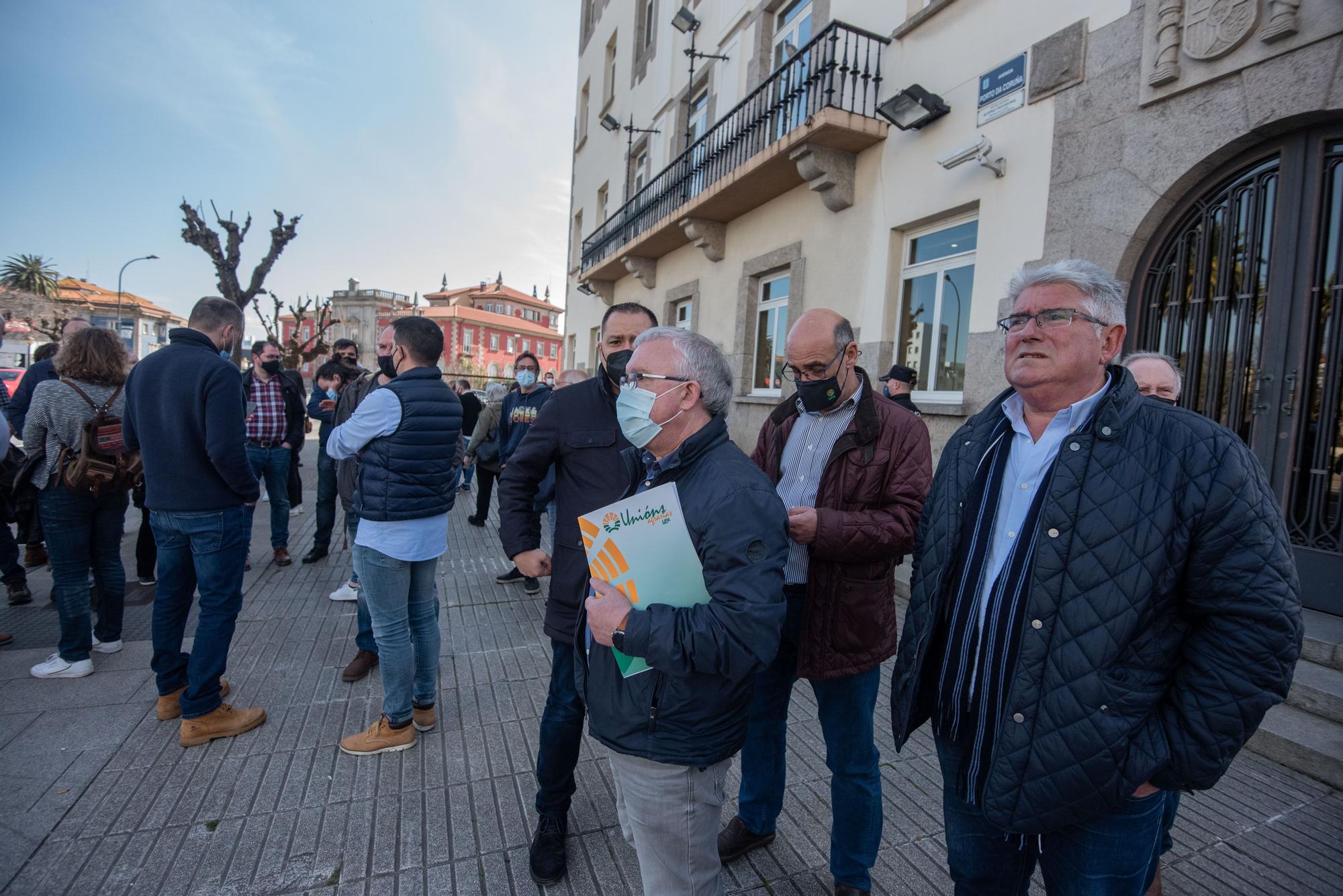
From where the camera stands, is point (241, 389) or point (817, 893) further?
point (241, 389)

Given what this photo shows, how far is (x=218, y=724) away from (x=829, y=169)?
23.3ft

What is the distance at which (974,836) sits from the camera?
1.74m

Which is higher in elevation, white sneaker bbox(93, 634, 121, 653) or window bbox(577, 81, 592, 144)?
window bbox(577, 81, 592, 144)

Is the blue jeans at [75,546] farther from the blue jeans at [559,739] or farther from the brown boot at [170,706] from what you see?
the blue jeans at [559,739]

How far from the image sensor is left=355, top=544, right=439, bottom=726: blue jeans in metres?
3.09

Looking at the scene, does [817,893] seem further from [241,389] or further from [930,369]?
[930,369]

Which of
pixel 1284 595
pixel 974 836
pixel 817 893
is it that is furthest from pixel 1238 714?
pixel 817 893

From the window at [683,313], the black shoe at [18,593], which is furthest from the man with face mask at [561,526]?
the window at [683,313]

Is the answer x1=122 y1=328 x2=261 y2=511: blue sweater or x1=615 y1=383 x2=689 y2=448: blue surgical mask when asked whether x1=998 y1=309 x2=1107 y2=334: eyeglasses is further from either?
x1=122 y1=328 x2=261 y2=511: blue sweater

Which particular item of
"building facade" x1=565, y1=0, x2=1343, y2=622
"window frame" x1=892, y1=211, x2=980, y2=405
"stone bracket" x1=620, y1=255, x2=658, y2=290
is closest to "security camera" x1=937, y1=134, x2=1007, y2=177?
"building facade" x1=565, y1=0, x2=1343, y2=622

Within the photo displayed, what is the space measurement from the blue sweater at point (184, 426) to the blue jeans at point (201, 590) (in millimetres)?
97

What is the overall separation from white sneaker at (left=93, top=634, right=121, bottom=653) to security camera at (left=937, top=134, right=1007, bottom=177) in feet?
23.3

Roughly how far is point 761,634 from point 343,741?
2584 mm

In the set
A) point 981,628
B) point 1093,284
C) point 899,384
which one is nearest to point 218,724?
point 981,628
